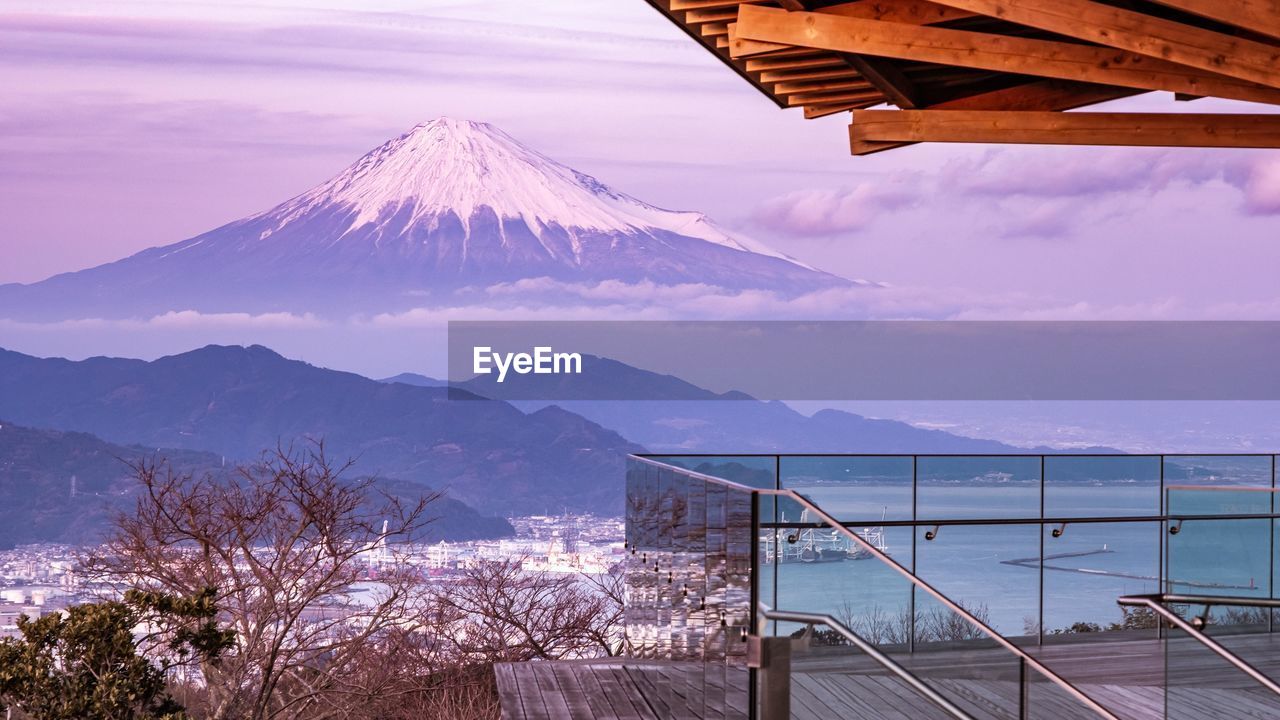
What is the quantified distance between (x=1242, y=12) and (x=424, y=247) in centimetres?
5710

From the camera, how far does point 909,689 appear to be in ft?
15.8

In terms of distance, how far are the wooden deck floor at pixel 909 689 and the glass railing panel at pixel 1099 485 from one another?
1.62 m

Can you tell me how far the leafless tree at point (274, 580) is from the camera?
15.2 m

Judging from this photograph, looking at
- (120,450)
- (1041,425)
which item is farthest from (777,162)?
(120,450)

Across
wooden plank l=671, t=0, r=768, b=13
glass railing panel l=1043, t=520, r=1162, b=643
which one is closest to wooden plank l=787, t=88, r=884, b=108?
wooden plank l=671, t=0, r=768, b=13

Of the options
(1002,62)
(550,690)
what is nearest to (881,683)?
(1002,62)

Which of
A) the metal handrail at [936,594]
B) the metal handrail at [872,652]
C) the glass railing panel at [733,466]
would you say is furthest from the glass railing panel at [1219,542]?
the glass railing panel at [733,466]

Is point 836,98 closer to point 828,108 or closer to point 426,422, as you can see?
point 828,108

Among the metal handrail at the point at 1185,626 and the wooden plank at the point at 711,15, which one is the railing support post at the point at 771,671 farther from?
the wooden plank at the point at 711,15

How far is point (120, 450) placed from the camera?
140 ft

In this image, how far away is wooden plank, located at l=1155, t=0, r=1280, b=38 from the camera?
5090 millimetres

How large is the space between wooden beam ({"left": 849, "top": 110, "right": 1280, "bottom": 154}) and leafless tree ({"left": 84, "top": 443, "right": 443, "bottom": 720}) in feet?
29.9

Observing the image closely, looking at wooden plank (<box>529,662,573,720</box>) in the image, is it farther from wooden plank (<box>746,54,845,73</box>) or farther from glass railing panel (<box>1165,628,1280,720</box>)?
wooden plank (<box>746,54,845,73</box>)
